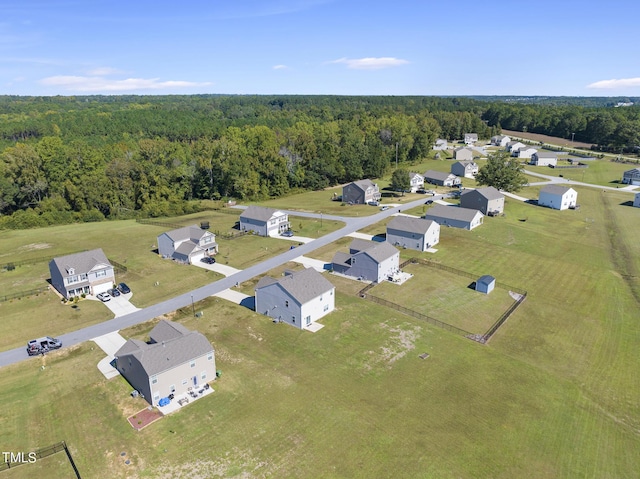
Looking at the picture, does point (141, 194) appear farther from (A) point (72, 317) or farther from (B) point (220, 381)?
(B) point (220, 381)

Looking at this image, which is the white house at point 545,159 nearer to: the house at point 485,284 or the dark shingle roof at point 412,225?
the dark shingle roof at point 412,225

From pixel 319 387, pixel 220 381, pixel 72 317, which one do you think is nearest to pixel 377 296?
pixel 319 387

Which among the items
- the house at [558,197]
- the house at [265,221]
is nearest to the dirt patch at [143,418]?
the house at [265,221]

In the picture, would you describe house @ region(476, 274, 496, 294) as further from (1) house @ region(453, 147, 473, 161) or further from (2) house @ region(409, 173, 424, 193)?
(1) house @ region(453, 147, 473, 161)

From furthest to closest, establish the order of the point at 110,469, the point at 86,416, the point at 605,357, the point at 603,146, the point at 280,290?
1. the point at 603,146
2. the point at 280,290
3. the point at 605,357
4. the point at 86,416
5. the point at 110,469

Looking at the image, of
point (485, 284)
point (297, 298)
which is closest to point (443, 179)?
point (485, 284)

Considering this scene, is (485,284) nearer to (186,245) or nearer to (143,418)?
(143,418)

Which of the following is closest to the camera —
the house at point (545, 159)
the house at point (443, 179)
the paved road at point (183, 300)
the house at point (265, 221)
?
the paved road at point (183, 300)
